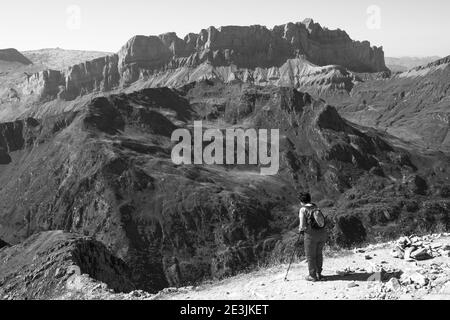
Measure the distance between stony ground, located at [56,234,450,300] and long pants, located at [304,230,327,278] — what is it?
629 millimetres

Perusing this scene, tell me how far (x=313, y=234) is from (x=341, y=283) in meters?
2.32

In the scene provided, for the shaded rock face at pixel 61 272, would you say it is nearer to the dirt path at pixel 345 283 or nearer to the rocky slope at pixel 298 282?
the rocky slope at pixel 298 282

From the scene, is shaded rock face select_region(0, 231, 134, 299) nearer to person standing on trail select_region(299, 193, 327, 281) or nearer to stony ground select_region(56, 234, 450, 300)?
stony ground select_region(56, 234, 450, 300)

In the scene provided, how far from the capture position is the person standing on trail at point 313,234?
2203 cm

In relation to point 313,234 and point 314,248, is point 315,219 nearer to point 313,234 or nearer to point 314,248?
point 313,234

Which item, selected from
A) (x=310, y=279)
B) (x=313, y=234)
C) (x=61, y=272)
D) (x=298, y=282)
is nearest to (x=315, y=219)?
(x=313, y=234)

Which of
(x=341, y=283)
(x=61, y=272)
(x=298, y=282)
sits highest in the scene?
(x=341, y=283)

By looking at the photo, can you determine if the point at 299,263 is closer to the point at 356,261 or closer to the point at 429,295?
the point at 356,261

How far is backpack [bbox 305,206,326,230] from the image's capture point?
72.5 feet

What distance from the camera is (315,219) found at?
2211cm

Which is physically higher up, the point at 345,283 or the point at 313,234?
the point at 313,234

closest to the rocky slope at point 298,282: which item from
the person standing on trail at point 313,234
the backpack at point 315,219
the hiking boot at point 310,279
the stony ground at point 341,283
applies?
the stony ground at point 341,283
